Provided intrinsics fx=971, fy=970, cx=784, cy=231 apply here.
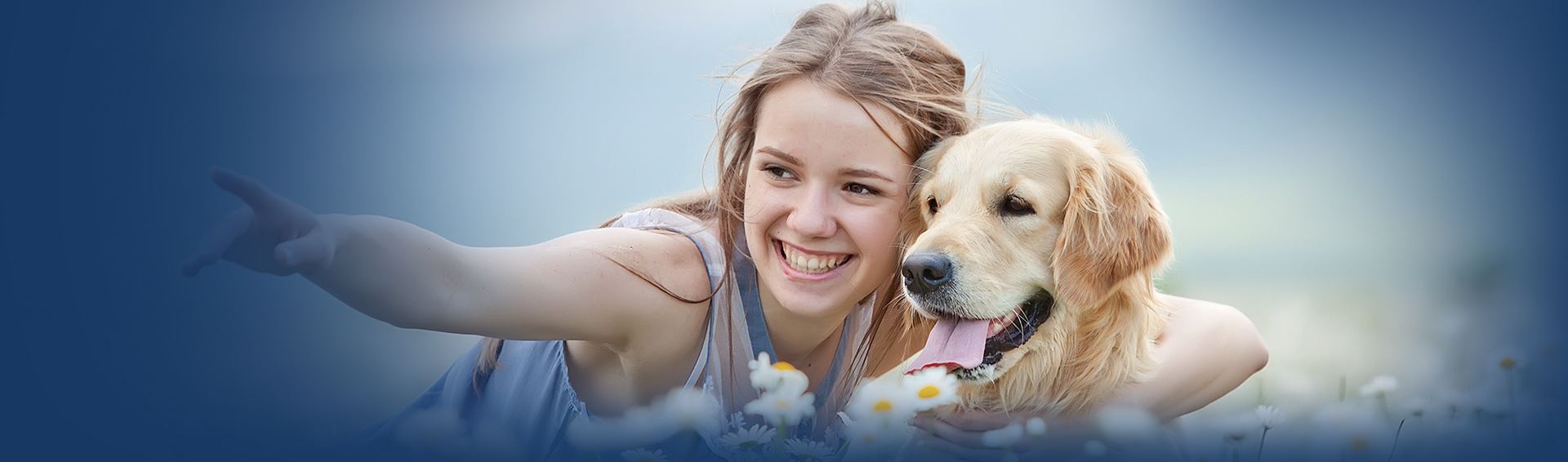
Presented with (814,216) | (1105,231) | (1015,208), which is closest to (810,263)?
(814,216)

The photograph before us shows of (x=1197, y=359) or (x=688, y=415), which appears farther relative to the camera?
(x=1197, y=359)

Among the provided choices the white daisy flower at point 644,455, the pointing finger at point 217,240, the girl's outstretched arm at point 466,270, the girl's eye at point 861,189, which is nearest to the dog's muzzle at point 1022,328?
the girl's eye at point 861,189

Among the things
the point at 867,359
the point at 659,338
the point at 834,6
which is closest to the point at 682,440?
the point at 659,338

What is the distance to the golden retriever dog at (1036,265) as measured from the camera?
242 cm

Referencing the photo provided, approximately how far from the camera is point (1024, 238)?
2.47m

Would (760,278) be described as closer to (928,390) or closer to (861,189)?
(861,189)

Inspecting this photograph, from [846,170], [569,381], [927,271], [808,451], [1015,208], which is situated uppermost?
[846,170]

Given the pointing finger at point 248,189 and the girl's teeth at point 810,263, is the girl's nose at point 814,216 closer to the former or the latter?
the girl's teeth at point 810,263

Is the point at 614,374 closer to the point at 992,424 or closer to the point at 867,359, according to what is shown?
the point at 867,359

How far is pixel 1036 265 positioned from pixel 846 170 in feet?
1.78

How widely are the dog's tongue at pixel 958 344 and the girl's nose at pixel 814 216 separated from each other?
38cm

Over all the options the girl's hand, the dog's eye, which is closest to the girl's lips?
the dog's eye

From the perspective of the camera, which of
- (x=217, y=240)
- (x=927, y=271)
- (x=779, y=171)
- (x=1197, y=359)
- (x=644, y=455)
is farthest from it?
(x=1197, y=359)

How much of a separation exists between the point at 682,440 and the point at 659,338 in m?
0.81
